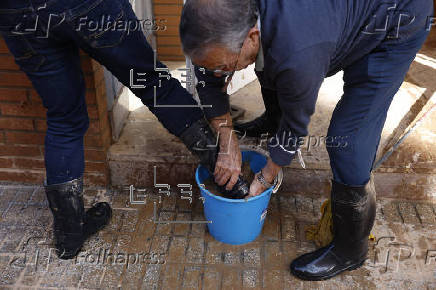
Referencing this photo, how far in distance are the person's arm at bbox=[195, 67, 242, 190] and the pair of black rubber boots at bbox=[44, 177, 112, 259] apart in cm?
82

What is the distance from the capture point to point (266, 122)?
315 centimetres

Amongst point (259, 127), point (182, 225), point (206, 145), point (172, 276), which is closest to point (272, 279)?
point (172, 276)

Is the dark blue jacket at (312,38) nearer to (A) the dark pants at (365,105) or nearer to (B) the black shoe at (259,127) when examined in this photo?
(A) the dark pants at (365,105)

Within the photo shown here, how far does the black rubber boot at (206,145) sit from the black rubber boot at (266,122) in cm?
62

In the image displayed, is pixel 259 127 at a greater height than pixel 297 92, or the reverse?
pixel 297 92

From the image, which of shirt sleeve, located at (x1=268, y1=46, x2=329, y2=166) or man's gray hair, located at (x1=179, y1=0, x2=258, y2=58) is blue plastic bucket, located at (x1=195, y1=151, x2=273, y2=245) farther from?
man's gray hair, located at (x1=179, y1=0, x2=258, y2=58)

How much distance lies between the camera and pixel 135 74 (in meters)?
2.37

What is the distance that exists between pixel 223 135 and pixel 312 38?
3.25 ft

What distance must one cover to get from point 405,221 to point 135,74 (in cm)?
202

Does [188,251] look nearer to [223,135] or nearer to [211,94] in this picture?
[223,135]

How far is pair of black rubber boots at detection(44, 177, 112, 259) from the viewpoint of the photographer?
2.48 meters

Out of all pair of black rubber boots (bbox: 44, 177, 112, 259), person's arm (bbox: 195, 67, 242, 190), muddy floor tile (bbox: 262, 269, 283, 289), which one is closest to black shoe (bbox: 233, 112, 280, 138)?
person's arm (bbox: 195, 67, 242, 190)

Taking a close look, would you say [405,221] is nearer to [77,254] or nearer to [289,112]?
[289,112]

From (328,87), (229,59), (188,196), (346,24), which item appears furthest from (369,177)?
(328,87)
